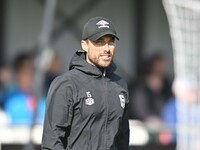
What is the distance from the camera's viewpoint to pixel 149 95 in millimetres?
10625

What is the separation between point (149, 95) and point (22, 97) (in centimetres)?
164

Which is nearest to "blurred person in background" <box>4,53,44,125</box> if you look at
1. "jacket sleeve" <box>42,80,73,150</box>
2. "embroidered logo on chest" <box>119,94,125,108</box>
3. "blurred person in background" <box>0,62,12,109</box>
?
"blurred person in background" <box>0,62,12,109</box>

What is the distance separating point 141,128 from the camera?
9.59m

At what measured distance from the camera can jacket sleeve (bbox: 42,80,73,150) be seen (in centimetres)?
526

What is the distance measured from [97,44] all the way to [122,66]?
24.7ft

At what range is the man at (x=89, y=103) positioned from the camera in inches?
208

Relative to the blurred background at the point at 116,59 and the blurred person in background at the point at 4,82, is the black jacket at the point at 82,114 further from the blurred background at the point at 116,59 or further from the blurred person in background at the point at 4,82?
the blurred person in background at the point at 4,82

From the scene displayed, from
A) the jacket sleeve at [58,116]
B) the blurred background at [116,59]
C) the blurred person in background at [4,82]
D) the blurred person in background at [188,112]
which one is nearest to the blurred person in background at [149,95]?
the blurred background at [116,59]

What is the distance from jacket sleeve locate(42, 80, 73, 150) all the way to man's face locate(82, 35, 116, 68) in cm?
25

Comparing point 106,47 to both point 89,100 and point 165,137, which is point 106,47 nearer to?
point 89,100

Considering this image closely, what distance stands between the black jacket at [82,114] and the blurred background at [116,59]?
330cm

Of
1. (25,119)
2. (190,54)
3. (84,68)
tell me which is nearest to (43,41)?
(25,119)

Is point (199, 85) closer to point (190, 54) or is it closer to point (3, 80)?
point (190, 54)

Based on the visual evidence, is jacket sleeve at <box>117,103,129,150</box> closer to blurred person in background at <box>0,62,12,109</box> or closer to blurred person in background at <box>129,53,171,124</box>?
blurred person in background at <box>0,62,12,109</box>
